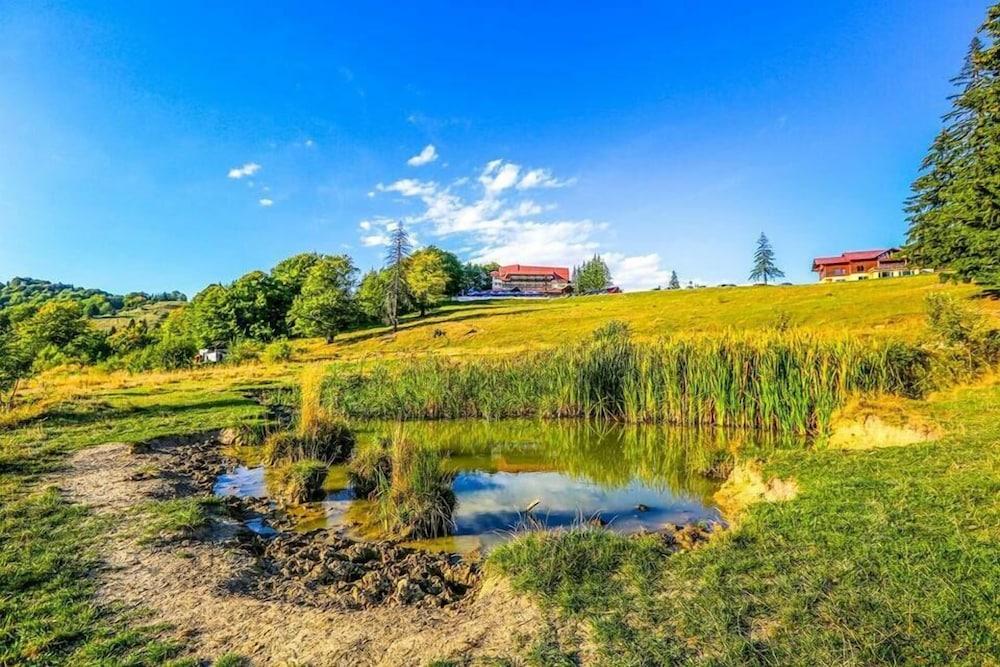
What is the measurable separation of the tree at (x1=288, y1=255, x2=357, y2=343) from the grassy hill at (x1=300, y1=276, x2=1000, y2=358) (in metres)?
1.68

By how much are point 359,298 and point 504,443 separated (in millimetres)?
52710

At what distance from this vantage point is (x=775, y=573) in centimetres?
484

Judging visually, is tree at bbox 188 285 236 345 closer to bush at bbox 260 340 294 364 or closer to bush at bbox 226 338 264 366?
bush at bbox 226 338 264 366

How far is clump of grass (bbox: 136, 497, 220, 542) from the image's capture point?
265 inches

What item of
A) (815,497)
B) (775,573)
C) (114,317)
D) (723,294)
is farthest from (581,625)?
(114,317)

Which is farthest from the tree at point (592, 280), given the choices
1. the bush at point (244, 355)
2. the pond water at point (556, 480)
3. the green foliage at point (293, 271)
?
the pond water at point (556, 480)

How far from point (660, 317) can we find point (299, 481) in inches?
1654

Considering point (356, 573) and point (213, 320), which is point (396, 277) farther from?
point (356, 573)

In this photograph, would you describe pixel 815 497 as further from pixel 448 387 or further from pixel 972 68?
pixel 972 68

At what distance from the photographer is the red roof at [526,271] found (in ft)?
438

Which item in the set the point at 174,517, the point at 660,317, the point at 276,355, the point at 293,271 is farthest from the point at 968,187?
the point at 293,271

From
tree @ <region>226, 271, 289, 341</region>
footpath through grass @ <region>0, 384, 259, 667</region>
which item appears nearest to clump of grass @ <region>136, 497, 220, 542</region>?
footpath through grass @ <region>0, 384, 259, 667</region>

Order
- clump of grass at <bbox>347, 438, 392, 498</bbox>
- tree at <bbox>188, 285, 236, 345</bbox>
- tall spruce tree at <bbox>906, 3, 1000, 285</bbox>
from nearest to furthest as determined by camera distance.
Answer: clump of grass at <bbox>347, 438, 392, 498</bbox>, tall spruce tree at <bbox>906, 3, 1000, 285</bbox>, tree at <bbox>188, 285, 236, 345</bbox>

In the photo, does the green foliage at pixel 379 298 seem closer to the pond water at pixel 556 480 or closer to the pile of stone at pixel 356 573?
the pond water at pixel 556 480
